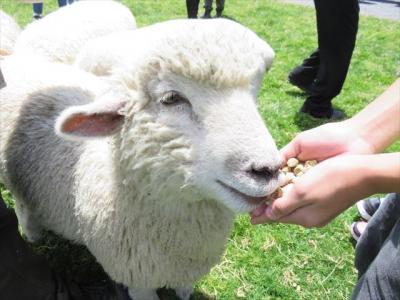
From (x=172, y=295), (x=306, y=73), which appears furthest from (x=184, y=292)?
(x=306, y=73)

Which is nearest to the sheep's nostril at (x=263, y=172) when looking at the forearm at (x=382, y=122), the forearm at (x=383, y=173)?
the forearm at (x=383, y=173)

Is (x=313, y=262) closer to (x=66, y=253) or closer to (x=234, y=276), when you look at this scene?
(x=234, y=276)

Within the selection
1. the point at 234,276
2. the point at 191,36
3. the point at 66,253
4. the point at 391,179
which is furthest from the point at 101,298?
the point at 391,179

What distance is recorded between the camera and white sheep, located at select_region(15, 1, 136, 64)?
303 cm

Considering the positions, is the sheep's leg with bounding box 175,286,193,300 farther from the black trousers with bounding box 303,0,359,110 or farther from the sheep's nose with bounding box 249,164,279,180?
the black trousers with bounding box 303,0,359,110

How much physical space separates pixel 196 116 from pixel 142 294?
1173 mm

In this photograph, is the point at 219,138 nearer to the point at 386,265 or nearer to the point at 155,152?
the point at 155,152

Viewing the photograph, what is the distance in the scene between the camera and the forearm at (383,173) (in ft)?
4.22

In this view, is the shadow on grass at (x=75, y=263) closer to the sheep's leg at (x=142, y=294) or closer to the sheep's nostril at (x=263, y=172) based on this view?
the sheep's leg at (x=142, y=294)

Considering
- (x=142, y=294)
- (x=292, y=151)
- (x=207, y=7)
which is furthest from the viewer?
(x=207, y=7)

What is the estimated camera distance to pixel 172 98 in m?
1.53

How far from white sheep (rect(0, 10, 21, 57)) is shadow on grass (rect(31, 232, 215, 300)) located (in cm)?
132

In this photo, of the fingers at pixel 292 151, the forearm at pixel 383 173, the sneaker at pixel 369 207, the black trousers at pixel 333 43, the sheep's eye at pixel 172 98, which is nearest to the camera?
the forearm at pixel 383 173

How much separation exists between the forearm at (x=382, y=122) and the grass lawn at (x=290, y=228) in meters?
1.25
